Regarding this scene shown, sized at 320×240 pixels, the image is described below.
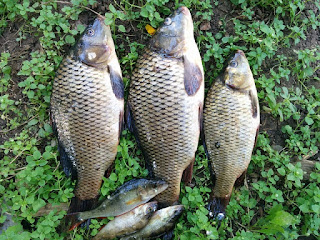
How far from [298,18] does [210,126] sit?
64.3 inches

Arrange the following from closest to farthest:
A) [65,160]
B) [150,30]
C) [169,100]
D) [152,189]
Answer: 1. [169,100]
2. [152,189]
3. [65,160]
4. [150,30]

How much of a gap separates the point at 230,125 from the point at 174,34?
982 mm

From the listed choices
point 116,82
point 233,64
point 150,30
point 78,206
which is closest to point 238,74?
point 233,64

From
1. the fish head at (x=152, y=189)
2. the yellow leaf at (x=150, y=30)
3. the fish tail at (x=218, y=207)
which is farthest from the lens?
the yellow leaf at (x=150, y=30)

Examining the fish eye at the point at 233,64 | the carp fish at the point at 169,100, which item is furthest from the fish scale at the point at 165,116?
the fish eye at the point at 233,64

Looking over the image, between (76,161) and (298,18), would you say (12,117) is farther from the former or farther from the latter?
(298,18)

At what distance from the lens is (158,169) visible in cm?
272

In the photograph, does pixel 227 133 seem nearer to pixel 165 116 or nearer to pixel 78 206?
pixel 165 116

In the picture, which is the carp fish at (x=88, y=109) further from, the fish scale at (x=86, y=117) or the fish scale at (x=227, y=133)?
the fish scale at (x=227, y=133)

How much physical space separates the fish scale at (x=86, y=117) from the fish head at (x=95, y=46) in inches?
2.7

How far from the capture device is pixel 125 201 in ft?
8.80

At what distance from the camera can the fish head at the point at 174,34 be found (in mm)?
2596

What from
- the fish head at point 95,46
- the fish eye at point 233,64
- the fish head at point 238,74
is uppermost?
the fish head at point 95,46

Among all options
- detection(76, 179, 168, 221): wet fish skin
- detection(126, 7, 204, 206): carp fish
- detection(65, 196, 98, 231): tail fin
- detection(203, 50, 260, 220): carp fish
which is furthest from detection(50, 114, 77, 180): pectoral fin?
detection(203, 50, 260, 220): carp fish
